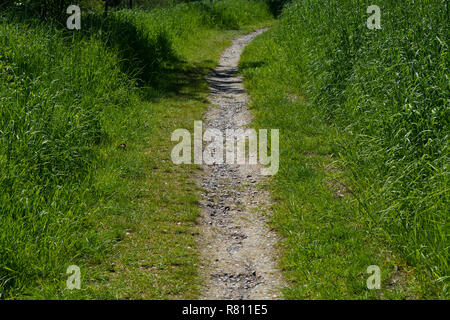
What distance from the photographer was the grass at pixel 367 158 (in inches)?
192

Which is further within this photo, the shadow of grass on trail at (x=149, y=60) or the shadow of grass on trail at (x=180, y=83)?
the shadow of grass on trail at (x=180, y=83)

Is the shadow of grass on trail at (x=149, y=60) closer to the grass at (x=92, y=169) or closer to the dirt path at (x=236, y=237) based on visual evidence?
the grass at (x=92, y=169)

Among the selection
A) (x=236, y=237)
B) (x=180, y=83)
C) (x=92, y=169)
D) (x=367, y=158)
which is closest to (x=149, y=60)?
(x=180, y=83)

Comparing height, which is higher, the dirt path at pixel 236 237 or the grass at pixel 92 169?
the grass at pixel 92 169

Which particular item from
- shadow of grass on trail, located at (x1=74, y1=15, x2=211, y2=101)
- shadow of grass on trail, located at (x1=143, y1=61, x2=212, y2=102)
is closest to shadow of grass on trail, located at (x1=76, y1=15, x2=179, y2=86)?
shadow of grass on trail, located at (x1=74, y1=15, x2=211, y2=101)

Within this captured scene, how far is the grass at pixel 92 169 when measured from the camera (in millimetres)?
4918

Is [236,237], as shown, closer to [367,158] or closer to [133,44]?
[367,158]

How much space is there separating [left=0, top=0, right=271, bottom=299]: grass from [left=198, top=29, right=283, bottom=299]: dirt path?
0.67ft

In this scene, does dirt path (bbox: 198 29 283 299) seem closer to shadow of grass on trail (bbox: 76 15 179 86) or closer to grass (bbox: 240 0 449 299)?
grass (bbox: 240 0 449 299)

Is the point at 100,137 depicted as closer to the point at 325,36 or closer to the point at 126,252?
the point at 126,252

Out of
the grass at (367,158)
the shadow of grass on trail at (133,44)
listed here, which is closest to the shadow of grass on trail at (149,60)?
the shadow of grass on trail at (133,44)

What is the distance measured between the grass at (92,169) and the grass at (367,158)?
4.47 ft

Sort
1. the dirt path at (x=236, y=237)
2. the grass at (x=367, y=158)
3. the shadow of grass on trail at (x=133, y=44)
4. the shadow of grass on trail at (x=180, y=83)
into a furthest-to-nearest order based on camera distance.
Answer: the shadow of grass on trail at (x=180, y=83)
the shadow of grass on trail at (x=133, y=44)
the dirt path at (x=236, y=237)
the grass at (x=367, y=158)

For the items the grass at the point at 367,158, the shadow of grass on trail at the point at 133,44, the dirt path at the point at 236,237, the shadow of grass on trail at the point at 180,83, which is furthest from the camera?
the shadow of grass on trail at the point at 180,83
